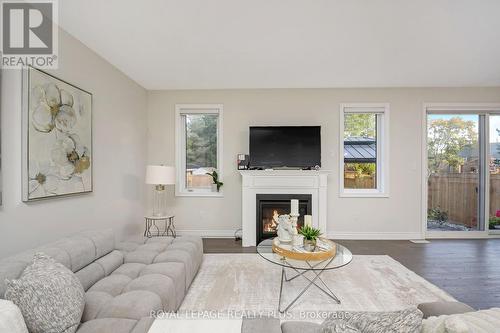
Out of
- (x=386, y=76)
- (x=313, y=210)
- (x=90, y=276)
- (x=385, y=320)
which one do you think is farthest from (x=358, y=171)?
(x=90, y=276)

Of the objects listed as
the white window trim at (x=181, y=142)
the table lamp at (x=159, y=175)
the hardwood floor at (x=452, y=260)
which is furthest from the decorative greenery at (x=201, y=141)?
the hardwood floor at (x=452, y=260)

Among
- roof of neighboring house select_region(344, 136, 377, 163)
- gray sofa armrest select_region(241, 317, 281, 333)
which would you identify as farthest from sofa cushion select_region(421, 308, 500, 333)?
roof of neighboring house select_region(344, 136, 377, 163)

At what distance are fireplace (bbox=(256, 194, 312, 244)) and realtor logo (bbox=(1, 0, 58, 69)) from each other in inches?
124

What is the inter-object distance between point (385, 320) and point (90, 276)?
2000 mm

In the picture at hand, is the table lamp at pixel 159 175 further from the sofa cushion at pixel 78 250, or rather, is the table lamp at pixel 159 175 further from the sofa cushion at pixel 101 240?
the sofa cushion at pixel 78 250

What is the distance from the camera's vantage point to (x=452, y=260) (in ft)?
10.8

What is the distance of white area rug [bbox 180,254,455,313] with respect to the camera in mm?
2174

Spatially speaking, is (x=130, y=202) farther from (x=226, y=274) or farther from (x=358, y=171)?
(x=358, y=171)

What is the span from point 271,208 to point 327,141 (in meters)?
1.58

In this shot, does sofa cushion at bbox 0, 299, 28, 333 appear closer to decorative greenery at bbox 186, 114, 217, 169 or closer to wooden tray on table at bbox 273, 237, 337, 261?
wooden tray on table at bbox 273, 237, 337, 261

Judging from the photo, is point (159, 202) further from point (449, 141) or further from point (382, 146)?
point (449, 141)

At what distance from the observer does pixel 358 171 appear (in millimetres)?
4430

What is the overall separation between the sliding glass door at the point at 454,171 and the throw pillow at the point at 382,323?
14.5ft

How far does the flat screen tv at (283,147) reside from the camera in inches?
162
